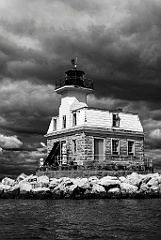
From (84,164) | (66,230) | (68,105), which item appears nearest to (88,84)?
(68,105)

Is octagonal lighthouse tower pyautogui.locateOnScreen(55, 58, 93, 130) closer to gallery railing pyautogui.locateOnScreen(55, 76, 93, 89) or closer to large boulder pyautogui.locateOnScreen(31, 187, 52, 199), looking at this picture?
gallery railing pyautogui.locateOnScreen(55, 76, 93, 89)

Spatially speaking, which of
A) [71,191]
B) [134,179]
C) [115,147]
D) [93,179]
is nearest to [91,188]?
[71,191]

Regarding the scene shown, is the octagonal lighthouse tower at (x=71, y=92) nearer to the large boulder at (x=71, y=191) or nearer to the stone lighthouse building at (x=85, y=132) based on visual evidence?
the stone lighthouse building at (x=85, y=132)

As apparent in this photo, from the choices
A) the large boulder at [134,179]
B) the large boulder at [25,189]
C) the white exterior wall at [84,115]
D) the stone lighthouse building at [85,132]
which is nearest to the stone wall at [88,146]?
the stone lighthouse building at [85,132]

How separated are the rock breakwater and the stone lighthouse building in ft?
16.1

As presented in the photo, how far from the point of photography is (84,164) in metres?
30.8

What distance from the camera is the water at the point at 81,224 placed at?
39.3 ft

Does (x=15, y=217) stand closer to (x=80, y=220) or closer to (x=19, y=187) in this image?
(x=80, y=220)

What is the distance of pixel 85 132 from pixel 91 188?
7187mm

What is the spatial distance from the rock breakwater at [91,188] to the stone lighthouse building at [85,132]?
4905mm

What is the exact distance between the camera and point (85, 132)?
31.4m

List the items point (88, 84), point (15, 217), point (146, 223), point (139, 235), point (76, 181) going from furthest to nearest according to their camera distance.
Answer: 1. point (88, 84)
2. point (76, 181)
3. point (15, 217)
4. point (146, 223)
5. point (139, 235)

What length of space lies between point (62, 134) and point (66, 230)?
70.4 ft

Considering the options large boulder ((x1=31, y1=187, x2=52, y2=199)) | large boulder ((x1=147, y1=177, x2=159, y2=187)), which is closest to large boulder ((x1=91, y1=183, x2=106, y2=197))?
large boulder ((x1=31, y1=187, x2=52, y2=199))
